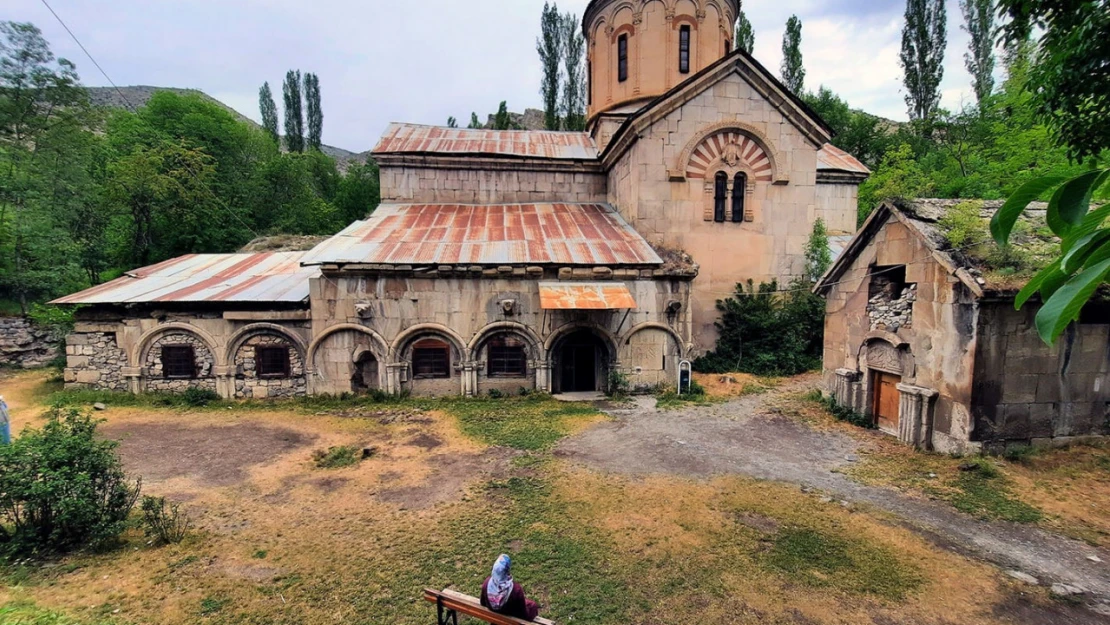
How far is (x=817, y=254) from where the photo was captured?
51.7ft

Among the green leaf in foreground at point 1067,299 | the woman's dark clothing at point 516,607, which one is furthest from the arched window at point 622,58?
the green leaf in foreground at point 1067,299

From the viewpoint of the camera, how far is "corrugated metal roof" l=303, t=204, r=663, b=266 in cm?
1255

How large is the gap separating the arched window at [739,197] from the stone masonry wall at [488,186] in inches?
190

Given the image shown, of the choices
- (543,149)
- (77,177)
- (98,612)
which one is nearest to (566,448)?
(98,612)

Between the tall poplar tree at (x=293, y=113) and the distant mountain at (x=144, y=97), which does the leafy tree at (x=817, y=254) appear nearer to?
the tall poplar tree at (x=293, y=113)

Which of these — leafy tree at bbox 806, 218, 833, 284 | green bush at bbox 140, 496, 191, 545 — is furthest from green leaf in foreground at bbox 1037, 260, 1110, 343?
leafy tree at bbox 806, 218, 833, 284

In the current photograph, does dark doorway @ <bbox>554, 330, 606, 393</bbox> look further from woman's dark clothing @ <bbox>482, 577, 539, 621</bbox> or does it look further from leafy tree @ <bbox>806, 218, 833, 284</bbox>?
woman's dark clothing @ <bbox>482, 577, 539, 621</bbox>

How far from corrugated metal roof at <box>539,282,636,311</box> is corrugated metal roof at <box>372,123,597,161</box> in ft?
23.7

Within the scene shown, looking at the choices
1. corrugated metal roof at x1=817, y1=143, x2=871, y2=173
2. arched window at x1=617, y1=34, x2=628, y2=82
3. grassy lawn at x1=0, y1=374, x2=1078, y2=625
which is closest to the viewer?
grassy lawn at x1=0, y1=374, x2=1078, y2=625

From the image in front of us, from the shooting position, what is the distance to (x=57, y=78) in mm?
17938

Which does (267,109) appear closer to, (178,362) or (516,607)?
(178,362)

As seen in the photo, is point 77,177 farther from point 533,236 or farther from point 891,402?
point 891,402

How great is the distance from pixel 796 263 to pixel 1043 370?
8.41 meters

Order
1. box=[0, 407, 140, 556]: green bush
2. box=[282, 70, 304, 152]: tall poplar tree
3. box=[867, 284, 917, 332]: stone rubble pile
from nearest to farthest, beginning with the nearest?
box=[0, 407, 140, 556]: green bush
box=[867, 284, 917, 332]: stone rubble pile
box=[282, 70, 304, 152]: tall poplar tree
